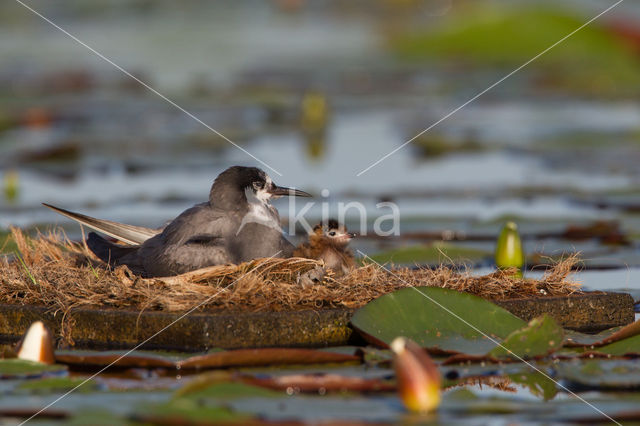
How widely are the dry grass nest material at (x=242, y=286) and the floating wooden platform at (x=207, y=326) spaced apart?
0.10 meters

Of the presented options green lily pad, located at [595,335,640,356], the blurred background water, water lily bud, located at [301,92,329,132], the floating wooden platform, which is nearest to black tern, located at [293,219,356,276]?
the floating wooden platform

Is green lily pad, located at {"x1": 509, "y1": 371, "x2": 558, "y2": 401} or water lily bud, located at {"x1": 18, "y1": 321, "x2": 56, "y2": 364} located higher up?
water lily bud, located at {"x1": 18, "y1": 321, "x2": 56, "y2": 364}

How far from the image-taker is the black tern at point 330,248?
7.76m

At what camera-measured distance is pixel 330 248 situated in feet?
25.7

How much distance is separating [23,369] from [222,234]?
6.09ft

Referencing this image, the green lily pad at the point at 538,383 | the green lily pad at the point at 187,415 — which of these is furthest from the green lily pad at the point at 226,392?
the green lily pad at the point at 538,383

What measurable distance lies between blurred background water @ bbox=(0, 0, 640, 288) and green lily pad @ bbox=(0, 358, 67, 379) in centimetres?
405

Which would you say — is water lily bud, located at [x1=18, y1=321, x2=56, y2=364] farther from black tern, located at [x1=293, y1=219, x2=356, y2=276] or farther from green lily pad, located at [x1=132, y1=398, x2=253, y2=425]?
black tern, located at [x1=293, y1=219, x2=356, y2=276]

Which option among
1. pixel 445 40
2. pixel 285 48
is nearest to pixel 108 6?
pixel 285 48

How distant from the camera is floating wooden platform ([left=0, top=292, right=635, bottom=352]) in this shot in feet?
22.4

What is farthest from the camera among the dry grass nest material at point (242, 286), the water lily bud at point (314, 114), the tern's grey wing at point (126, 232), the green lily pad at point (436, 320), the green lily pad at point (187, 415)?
the water lily bud at point (314, 114)

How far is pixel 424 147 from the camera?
1972 cm

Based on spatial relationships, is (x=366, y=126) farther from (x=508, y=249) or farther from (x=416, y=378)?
(x=416, y=378)

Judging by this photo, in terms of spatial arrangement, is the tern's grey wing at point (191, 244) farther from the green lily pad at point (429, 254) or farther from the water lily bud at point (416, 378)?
the water lily bud at point (416, 378)
